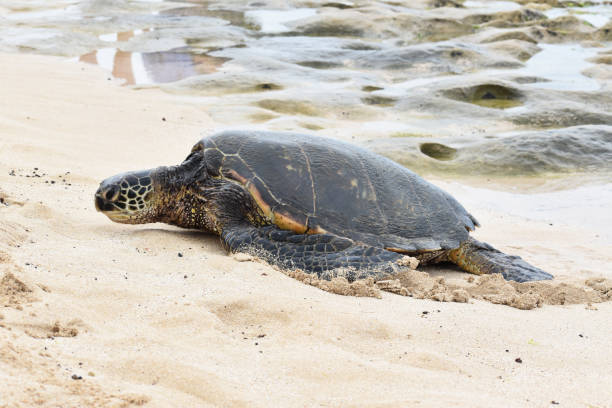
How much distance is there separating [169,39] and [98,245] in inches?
458

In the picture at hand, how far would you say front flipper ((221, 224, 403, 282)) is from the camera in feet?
10.5

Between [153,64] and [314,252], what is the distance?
29.1 ft

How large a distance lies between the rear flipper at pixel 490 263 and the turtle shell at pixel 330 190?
0.41 ft

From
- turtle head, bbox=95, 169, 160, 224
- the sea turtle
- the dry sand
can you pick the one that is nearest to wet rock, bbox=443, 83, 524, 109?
the dry sand

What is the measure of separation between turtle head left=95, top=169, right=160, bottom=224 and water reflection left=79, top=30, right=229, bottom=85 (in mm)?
6302

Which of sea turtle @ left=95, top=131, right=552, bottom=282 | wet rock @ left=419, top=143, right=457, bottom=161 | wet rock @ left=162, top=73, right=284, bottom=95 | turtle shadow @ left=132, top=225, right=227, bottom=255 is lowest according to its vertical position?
wet rock @ left=419, top=143, right=457, bottom=161

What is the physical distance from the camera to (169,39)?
1382 centimetres

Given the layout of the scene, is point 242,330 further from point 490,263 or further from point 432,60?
point 432,60

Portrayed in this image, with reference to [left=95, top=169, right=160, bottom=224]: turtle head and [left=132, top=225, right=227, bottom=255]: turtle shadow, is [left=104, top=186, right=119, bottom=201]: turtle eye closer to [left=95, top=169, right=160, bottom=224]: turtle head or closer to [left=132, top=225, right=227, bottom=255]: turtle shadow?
[left=95, top=169, right=160, bottom=224]: turtle head

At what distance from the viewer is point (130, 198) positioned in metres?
3.64

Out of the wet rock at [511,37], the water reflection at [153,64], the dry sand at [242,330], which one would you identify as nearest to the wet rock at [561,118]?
the dry sand at [242,330]

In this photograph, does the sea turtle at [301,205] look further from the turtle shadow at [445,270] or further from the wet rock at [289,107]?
the wet rock at [289,107]

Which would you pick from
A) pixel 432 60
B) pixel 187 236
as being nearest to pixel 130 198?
pixel 187 236

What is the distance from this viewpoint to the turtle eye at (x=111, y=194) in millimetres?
3621
